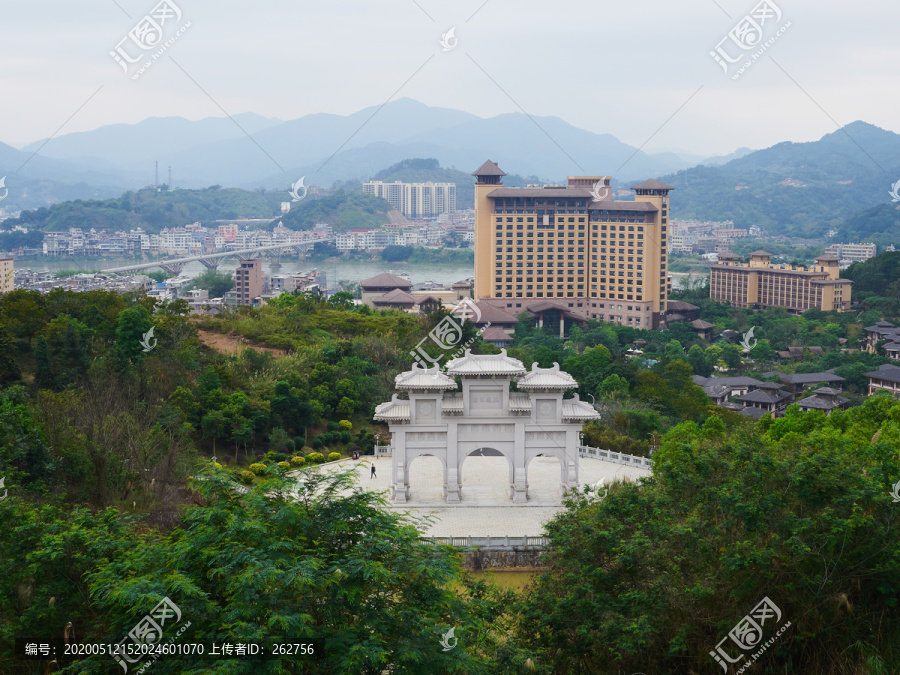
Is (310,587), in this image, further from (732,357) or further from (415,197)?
(415,197)

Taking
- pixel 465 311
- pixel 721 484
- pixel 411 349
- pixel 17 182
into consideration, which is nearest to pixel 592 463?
pixel 411 349

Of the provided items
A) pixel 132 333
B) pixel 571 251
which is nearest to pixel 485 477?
pixel 132 333

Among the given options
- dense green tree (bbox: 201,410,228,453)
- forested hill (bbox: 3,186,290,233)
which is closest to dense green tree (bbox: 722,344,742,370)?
dense green tree (bbox: 201,410,228,453)

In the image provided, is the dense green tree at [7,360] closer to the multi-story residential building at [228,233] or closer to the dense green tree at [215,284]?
the dense green tree at [215,284]

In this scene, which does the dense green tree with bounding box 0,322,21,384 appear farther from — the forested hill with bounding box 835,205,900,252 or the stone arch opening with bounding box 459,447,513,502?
the forested hill with bounding box 835,205,900,252

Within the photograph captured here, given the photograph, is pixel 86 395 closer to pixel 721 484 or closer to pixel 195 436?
pixel 195 436

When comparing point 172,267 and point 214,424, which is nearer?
point 214,424
